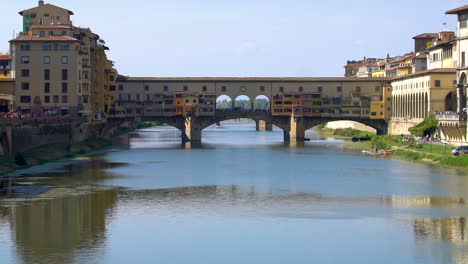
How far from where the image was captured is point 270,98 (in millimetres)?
112938

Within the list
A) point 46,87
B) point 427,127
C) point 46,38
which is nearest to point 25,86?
point 46,87

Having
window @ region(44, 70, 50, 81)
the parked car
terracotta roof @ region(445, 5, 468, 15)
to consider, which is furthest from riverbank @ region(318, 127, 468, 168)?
window @ region(44, 70, 50, 81)

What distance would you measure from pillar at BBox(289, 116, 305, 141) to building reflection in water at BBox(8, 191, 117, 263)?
6332 cm

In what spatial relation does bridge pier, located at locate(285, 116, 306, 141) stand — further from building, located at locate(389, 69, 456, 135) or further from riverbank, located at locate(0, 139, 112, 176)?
riverbank, located at locate(0, 139, 112, 176)

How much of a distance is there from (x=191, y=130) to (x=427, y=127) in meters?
34.8

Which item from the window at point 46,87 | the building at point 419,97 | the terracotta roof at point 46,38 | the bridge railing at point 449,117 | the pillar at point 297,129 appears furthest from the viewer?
the pillar at point 297,129

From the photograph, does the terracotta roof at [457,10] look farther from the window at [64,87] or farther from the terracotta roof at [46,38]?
the window at [64,87]

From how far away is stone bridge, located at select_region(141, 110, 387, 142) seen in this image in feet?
363

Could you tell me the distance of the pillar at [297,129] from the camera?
111 m

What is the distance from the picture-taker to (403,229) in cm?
3944

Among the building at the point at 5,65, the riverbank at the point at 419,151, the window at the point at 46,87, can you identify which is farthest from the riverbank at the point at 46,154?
the riverbank at the point at 419,151

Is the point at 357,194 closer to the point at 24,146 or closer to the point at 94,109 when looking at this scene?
the point at 24,146

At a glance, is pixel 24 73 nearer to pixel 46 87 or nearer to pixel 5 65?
pixel 46 87

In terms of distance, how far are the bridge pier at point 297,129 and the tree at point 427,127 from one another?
79.9 feet
